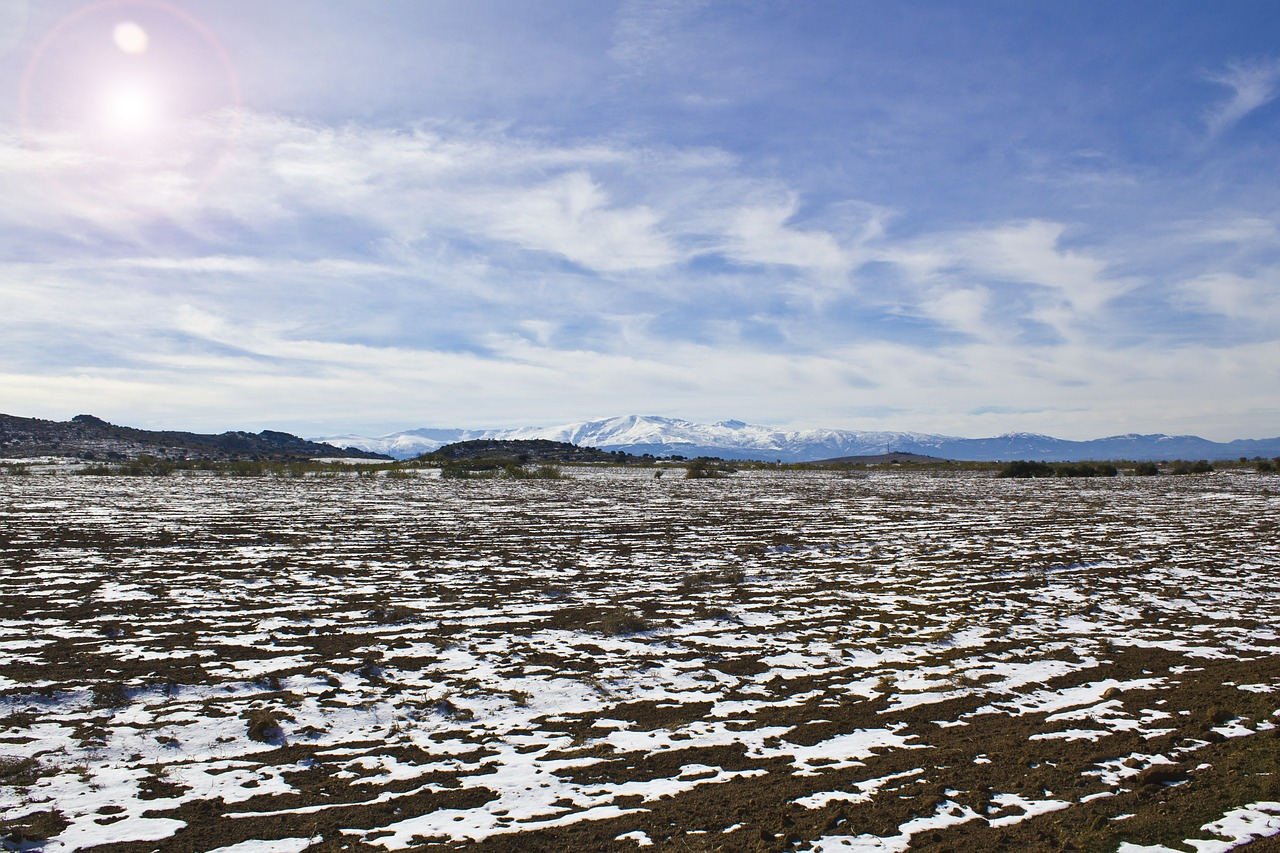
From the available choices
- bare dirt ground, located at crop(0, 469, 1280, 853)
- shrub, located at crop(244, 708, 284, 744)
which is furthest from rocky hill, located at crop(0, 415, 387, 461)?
shrub, located at crop(244, 708, 284, 744)

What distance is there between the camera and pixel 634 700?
6.64m

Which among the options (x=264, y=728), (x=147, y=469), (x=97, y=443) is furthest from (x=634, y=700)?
(x=97, y=443)

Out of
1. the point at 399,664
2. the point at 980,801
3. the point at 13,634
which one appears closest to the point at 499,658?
the point at 399,664

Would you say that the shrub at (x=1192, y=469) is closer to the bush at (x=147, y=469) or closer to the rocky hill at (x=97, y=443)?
the bush at (x=147, y=469)

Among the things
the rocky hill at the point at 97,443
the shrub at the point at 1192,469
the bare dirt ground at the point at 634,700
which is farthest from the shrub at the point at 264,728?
the rocky hill at the point at 97,443

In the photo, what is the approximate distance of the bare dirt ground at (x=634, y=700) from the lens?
4.43m

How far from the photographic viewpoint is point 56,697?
6.31 metres

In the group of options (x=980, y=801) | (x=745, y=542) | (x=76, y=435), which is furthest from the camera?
(x=76, y=435)

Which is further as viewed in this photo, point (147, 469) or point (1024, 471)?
point (1024, 471)

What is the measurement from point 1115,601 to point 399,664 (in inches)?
392

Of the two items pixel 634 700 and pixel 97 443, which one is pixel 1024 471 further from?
pixel 97 443

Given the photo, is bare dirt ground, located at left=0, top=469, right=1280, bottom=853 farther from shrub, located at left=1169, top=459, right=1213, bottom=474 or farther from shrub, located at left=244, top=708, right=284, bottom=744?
shrub, located at left=1169, top=459, right=1213, bottom=474

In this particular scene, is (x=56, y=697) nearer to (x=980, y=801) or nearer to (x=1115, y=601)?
(x=980, y=801)

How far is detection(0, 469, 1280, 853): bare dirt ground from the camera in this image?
4.43 m
